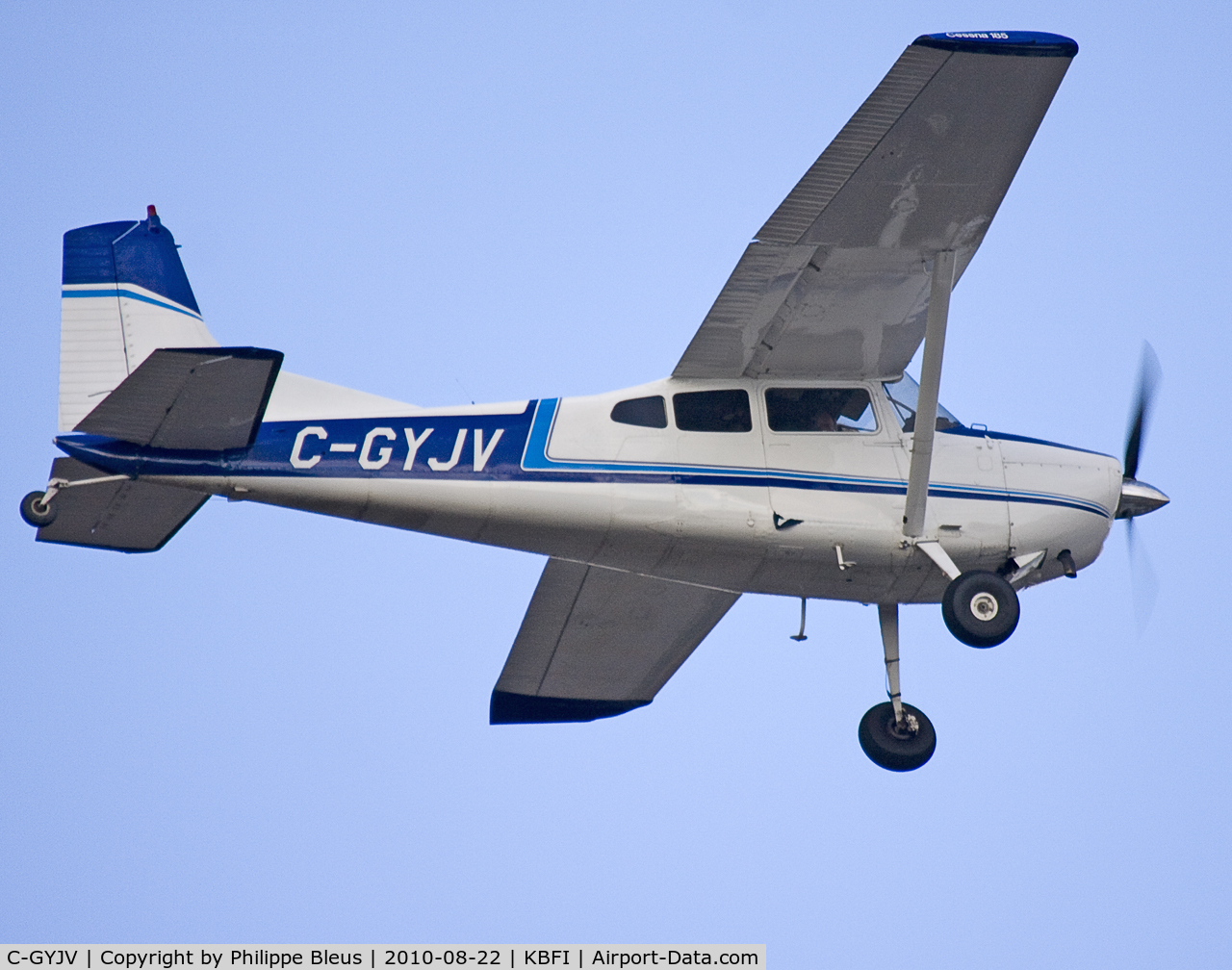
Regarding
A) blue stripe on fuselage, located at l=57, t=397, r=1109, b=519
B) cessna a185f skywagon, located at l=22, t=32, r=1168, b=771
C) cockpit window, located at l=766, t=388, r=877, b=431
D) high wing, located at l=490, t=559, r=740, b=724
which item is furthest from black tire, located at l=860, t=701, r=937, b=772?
cockpit window, located at l=766, t=388, r=877, b=431

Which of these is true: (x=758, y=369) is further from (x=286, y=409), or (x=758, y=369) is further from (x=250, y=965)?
(x=250, y=965)

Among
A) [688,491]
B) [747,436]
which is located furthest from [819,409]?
[688,491]

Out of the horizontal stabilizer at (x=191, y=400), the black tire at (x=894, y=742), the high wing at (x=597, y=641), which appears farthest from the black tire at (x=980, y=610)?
the horizontal stabilizer at (x=191, y=400)

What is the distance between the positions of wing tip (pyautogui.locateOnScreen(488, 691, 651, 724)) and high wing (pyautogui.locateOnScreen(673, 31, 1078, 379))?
355cm

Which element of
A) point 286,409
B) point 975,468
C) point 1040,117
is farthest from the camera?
point 975,468

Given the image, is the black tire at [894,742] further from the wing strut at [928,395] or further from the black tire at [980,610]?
→ the wing strut at [928,395]

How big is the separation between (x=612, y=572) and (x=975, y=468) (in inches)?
110

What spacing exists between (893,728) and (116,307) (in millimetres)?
6157

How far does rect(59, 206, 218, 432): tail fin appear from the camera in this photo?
11.2 m

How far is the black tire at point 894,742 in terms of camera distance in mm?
12711

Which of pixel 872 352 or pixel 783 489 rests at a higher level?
pixel 872 352

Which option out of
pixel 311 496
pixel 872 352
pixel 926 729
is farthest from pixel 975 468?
pixel 311 496

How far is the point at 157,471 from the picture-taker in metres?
10.6

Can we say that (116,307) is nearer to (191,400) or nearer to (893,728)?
(191,400)
